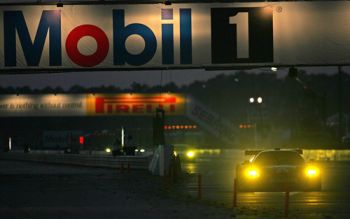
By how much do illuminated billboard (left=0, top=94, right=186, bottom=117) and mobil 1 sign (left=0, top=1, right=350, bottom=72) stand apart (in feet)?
170

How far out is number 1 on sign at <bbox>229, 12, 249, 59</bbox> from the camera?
21.8 metres

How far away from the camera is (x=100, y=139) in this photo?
132625mm

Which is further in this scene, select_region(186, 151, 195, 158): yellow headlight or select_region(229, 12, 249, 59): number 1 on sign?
select_region(186, 151, 195, 158): yellow headlight

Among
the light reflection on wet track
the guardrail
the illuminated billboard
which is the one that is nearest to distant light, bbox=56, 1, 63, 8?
the light reflection on wet track

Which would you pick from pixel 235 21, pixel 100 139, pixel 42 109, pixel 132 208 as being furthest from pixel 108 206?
pixel 100 139

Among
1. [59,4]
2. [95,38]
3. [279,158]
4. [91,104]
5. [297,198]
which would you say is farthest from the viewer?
[91,104]

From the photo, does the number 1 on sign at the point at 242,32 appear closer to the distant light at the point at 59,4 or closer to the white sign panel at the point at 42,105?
the distant light at the point at 59,4

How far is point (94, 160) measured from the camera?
50.4 meters

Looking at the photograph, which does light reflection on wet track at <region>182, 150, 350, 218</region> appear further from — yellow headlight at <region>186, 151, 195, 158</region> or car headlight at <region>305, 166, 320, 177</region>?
yellow headlight at <region>186, 151, 195, 158</region>

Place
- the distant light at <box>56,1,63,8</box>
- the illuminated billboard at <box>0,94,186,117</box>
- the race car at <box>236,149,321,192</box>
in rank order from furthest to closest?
1. the illuminated billboard at <box>0,94,186,117</box>
2. the race car at <box>236,149,321,192</box>
3. the distant light at <box>56,1,63,8</box>

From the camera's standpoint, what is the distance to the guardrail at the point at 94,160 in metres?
42.6

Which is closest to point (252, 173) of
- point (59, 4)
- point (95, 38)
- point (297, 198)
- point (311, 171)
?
point (311, 171)

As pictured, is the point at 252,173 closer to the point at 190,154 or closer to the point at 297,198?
the point at 297,198

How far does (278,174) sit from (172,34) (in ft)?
15.5
